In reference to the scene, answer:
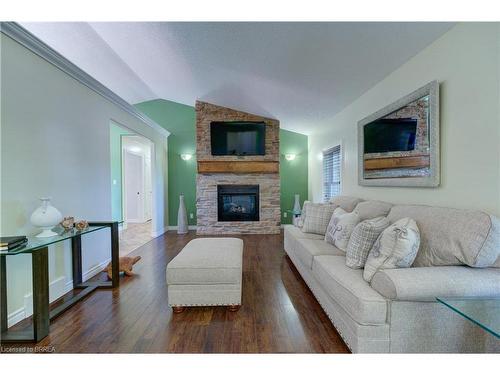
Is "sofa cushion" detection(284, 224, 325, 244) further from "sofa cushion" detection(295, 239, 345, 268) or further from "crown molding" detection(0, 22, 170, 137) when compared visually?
"crown molding" detection(0, 22, 170, 137)

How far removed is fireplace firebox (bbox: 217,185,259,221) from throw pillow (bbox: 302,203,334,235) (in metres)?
2.29

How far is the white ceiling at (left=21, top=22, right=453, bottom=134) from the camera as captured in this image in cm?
212

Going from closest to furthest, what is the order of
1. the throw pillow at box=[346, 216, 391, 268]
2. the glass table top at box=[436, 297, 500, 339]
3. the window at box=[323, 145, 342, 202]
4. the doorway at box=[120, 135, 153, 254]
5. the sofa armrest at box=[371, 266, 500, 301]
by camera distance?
1. the glass table top at box=[436, 297, 500, 339]
2. the sofa armrest at box=[371, 266, 500, 301]
3. the throw pillow at box=[346, 216, 391, 268]
4. the window at box=[323, 145, 342, 202]
5. the doorway at box=[120, 135, 153, 254]

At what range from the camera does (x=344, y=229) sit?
92.3 inches

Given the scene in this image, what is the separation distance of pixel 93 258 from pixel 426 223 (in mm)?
3635

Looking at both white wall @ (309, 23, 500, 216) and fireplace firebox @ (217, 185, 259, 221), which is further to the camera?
fireplace firebox @ (217, 185, 259, 221)

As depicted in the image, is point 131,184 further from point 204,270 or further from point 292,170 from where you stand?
point 204,270

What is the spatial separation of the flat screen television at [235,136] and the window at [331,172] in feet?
4.92

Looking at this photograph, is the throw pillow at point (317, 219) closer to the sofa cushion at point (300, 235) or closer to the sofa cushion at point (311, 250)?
the sofa cushion at point (300, 235)

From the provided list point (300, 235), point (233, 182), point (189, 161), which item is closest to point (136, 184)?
point (189, 161)

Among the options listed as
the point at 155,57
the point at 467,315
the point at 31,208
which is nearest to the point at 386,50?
the point at 467,315

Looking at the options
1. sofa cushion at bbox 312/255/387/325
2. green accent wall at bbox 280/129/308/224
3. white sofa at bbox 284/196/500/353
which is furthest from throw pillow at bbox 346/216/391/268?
green accent wall at bbox 280/129/308/224

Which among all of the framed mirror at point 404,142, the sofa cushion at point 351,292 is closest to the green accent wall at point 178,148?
the framed mirror at point 404,142

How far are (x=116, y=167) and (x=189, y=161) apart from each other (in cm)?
186
